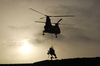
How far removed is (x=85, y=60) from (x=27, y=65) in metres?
21.6

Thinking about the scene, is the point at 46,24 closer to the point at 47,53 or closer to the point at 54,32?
the point at 54,32

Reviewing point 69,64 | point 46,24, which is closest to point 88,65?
point 69,64

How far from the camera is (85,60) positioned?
36.0 metres

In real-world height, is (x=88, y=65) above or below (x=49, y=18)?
below

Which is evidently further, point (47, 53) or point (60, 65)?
point (47, 53)

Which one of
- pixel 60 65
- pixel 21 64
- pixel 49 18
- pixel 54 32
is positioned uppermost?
pixel 49 18

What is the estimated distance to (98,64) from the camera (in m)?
33.4

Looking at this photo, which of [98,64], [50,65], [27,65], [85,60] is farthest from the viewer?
[27,65]

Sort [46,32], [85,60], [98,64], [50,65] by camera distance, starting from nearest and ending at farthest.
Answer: [98,64]
[85,60]
[50,65]
[46,32]

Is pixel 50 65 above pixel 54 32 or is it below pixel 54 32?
below

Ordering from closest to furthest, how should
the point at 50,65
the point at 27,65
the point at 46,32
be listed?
the point at 50,65 → the point at 46,32 → the point at 27,65

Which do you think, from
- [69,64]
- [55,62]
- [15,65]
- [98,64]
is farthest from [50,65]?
[15,65]

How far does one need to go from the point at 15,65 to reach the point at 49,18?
17.6 metres

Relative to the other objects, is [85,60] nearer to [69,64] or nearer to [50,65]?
[69,64]
